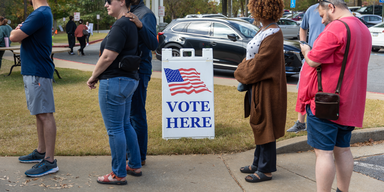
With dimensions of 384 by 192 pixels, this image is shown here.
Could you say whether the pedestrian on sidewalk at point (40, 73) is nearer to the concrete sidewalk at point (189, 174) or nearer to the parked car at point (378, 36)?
the concrete sidewalk at point (189, 174)

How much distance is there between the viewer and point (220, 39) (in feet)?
34.4

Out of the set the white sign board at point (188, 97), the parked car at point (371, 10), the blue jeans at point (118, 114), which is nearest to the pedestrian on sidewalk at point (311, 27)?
the white sign board at point (188, 97)

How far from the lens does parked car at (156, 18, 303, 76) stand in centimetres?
974

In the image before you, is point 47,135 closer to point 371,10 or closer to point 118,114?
point 118,114

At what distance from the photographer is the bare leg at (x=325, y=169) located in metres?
2.79

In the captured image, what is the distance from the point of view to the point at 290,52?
9.49 m

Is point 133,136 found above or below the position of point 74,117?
above

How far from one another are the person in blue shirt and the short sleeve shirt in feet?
0.71

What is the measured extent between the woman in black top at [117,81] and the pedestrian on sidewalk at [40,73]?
0.67 metres

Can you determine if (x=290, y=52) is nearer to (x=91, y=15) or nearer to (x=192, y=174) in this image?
(x=192, y=174)

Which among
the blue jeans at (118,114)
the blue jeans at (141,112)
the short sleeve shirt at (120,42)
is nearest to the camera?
the short sleeve shirt at (120,42)

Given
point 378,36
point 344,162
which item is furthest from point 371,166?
point 378,36

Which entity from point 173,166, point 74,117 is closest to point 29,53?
point 173,166

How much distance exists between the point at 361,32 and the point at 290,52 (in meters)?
6.99
